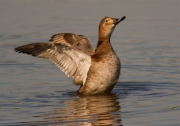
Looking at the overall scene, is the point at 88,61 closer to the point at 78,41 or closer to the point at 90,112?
the point at 78,41

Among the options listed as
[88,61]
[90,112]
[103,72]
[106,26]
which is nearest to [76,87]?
[88,61]

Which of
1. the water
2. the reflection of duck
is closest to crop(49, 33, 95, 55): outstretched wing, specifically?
the water

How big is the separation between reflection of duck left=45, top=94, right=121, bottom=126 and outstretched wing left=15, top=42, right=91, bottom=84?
0.56 m

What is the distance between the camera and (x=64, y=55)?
11.3 metres

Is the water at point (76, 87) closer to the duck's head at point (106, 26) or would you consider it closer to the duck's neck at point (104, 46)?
the duck's neck at point (104, 46)

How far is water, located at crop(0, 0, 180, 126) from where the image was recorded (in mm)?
9844

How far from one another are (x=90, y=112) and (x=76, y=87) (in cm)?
245

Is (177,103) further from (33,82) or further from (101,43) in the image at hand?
(33,82)

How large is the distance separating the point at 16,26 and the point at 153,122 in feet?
29.4

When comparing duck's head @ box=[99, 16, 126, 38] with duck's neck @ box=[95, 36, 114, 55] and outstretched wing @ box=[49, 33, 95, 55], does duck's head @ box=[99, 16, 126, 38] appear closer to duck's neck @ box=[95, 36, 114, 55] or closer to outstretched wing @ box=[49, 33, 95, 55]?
duck's neck @ box=[95, 36, 114, 55]

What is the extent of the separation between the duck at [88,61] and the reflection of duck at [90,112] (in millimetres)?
270

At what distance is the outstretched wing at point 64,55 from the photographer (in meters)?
11.0

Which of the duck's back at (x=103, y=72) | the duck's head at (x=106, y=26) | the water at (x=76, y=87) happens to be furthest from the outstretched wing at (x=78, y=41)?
the water at (x=76, y=87)

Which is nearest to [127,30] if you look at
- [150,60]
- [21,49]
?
[150,60]
